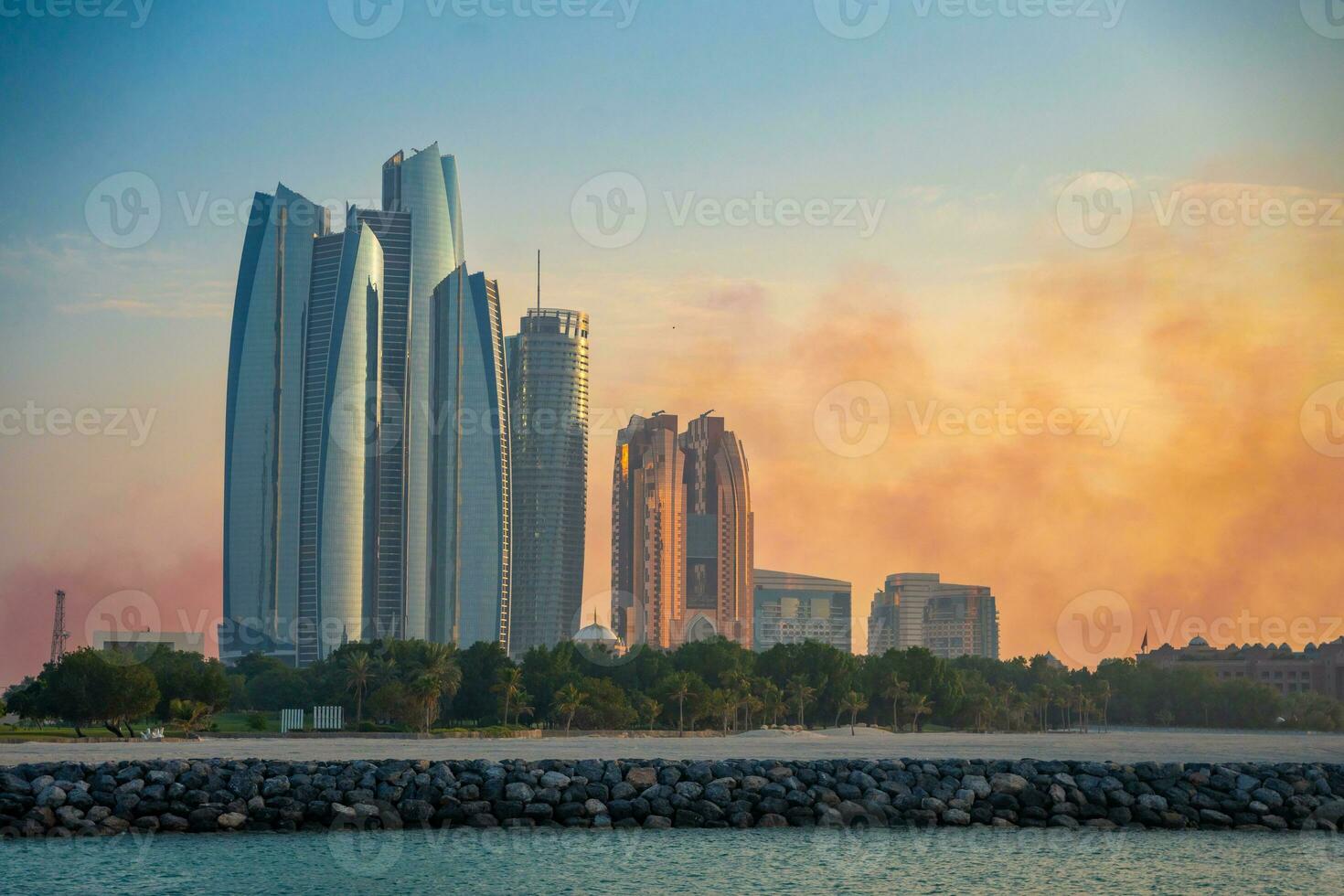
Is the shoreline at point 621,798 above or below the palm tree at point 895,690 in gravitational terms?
above

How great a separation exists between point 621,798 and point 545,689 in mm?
106101

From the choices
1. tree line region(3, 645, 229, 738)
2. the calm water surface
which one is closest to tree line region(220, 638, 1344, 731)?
tree line region(3, 645, 229, 738)

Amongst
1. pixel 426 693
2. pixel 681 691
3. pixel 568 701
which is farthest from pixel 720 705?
pixel 426 693

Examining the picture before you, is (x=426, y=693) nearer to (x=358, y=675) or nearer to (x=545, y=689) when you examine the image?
(x=358, y=675)

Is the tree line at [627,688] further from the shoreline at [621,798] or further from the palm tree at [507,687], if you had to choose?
the shoreline at [621,798]

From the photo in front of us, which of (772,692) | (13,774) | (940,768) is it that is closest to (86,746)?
(13,774)

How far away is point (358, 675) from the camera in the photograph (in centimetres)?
14962

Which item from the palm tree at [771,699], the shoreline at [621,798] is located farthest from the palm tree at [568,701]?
the shoreline at [621,798]

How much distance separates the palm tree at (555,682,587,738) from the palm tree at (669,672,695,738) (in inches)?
435

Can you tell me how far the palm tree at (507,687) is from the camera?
149375mm

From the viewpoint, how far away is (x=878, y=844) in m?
45.0

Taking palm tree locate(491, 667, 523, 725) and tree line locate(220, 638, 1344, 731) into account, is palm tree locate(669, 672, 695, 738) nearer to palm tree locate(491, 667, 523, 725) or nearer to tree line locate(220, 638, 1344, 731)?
tree line locate(220, 638, 1344, 731)

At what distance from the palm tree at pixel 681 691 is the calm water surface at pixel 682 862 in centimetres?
10735

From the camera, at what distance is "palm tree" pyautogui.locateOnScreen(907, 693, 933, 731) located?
17588 cm
